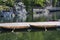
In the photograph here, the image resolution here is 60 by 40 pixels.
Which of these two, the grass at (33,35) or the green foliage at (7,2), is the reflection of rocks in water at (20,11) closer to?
the green foliage at (7,2)

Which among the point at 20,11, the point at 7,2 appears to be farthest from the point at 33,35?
the point at 7,2

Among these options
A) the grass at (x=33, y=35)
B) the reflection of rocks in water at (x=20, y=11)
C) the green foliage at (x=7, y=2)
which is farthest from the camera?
the green foliage at (x=7, y=2)

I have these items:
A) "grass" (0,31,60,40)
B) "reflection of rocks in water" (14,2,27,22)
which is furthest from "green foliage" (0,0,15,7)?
"grass" (0,31,60,40)

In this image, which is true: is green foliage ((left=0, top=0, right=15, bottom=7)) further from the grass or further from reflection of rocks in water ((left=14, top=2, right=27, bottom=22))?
the grass

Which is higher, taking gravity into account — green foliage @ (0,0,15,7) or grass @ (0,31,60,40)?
green foliage @ (0,0,15,7)

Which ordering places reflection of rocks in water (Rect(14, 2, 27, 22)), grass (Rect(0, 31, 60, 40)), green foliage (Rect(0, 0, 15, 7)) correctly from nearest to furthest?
grass (Rect(0, 31, 60, 40)) → reflection of rocks in water (Rect(14, 2, 27, 22)) → green foliage (Rect(0, 0, 15, 7))

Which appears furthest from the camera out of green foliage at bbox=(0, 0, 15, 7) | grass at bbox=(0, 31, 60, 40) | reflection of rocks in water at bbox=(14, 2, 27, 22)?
green foliage at bbox=(0, 0, 15, 7)

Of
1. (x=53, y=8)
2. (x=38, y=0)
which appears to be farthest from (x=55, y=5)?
(x=38, y=0)

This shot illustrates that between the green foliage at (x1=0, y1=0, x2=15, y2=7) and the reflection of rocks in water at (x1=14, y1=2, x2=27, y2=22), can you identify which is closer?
the reflection of rocks in water at (x1=14, y1=2, x2=27, y2=22)

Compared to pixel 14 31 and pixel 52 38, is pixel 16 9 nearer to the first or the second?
pixel 14 31

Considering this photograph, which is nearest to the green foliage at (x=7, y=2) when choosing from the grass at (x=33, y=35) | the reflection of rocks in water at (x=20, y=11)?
the reflection of rocks in water at (x=20, y=11)

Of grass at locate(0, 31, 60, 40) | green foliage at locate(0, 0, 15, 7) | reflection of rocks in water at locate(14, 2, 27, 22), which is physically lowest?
reflection of rocks in water at locate(14, 2, 27, 22)

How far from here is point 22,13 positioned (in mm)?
27141

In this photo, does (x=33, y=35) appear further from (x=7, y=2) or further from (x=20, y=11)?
(x=7, y=2)
